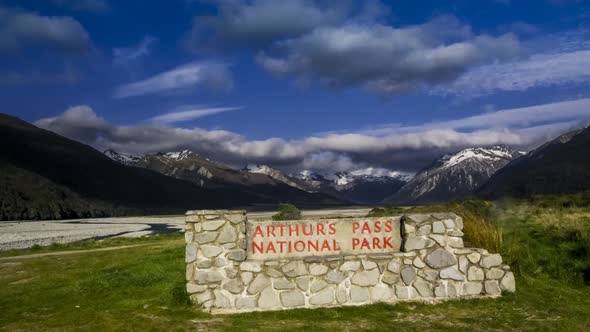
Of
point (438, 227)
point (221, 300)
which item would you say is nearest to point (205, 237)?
point (221, 300)

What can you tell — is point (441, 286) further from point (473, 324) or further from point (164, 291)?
point (164, 291)

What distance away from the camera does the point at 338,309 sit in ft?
32.4

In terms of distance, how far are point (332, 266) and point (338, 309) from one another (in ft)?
3.07

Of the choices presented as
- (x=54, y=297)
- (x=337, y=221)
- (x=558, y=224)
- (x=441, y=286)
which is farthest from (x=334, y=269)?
(x=558, y=224)

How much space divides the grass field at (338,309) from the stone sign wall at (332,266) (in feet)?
1.01

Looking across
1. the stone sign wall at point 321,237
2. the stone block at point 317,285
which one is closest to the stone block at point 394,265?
the stone sign wall at point 321,237

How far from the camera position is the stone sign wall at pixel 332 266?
32.7 feet

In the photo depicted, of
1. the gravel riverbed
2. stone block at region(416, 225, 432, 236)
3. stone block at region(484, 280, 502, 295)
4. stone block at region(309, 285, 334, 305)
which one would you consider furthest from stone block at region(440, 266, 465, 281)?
the gravel riverbed

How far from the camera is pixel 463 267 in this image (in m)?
10.5

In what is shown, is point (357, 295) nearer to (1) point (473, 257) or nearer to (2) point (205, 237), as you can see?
(1) point (473, 257)

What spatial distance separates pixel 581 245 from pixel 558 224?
4784 mm

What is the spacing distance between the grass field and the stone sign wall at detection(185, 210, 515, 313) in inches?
12.1

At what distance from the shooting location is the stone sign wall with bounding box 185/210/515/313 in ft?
32.7

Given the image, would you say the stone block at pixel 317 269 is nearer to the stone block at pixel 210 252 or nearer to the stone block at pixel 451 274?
the stone block at pixel 210 252
